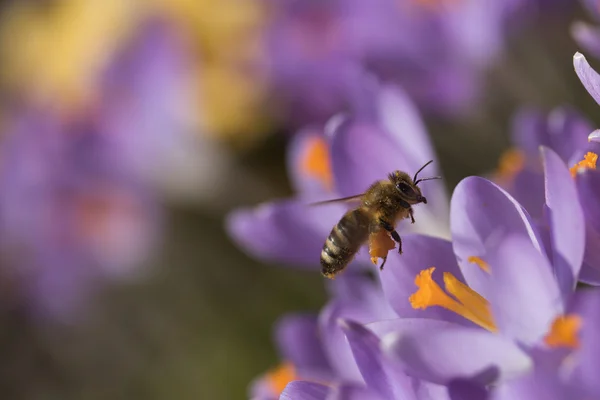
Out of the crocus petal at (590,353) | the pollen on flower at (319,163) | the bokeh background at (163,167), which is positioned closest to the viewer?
the crocus petal at (590,353)

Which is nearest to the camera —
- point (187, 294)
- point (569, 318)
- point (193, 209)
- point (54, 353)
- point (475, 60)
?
point (569, 318)

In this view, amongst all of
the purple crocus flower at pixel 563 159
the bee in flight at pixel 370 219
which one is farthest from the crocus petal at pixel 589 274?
the bee in flight at pixel 370 219

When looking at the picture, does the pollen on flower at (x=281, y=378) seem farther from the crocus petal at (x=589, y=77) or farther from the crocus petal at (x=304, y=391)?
the crocus petal at (x=589, y=77)

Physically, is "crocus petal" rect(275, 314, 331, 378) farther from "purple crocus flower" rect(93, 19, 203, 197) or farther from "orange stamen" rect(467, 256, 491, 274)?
"purple crocus flower" rect(93, 19, 203, 197)

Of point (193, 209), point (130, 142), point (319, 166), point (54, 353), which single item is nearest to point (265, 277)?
point (193, 209)

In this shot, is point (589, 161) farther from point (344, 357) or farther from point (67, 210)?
point (67, 210)

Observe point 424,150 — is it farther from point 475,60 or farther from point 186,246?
point 186,246

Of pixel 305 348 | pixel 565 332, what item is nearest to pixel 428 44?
pixel 305 348

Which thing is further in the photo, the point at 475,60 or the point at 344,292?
the point at 475,60
